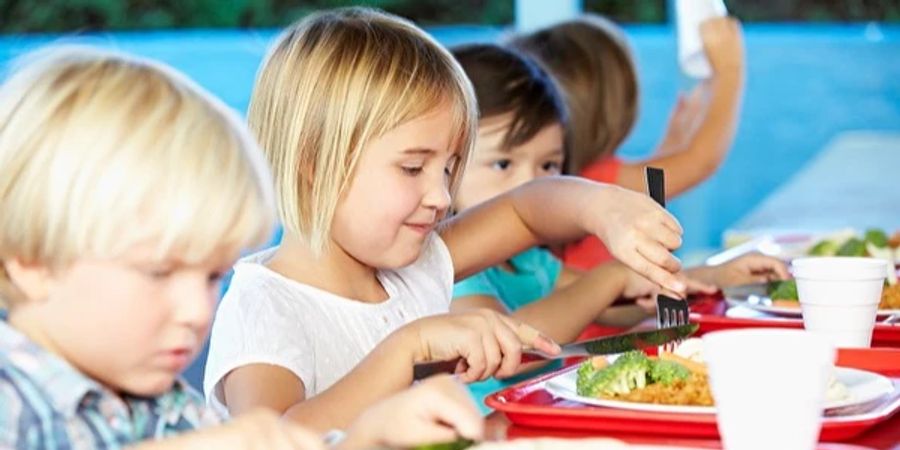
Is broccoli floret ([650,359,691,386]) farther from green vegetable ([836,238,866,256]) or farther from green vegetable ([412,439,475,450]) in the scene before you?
green vegetable ([836,238,866,256])

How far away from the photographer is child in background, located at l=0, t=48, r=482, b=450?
1143 mm

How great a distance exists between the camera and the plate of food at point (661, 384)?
147 centimetres

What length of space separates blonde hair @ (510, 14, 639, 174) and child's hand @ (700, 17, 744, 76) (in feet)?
0.57

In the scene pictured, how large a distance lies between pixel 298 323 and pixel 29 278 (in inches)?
26.2

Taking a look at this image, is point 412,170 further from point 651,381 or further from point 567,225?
point 651,381

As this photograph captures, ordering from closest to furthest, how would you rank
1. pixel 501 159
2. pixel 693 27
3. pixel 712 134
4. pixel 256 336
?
pixel 256 336
pixel 501 159
pixel 693 27
pixel 712 134

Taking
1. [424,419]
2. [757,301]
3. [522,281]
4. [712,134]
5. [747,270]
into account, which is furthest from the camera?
[712,134]

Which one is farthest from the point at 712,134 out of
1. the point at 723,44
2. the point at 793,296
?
the point at 793,296

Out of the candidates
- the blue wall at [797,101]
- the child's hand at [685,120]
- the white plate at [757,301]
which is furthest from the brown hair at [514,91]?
the blue wall at [797,101]

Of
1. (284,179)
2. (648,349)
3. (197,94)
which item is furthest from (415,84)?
(197,94)

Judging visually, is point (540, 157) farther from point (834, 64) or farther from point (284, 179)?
point (834, 64)

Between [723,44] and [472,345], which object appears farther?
[723,44]

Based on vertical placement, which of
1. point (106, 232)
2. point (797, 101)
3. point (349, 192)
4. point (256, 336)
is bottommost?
point (797, 101)

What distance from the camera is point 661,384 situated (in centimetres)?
152
